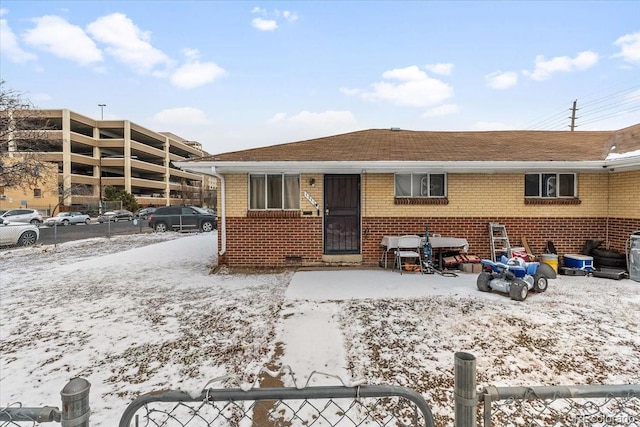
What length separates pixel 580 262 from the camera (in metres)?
7.43

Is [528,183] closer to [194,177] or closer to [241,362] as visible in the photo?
[241,362]

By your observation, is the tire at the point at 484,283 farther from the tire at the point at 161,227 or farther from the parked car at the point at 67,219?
the parked car at the point at 67,219

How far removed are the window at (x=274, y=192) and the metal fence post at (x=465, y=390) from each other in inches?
283

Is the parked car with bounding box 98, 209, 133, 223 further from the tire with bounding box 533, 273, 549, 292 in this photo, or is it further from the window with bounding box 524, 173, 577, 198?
the tire with bounding box 533, 273, 549, 292

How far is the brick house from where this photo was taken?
811cm

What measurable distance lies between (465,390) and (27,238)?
1831cm

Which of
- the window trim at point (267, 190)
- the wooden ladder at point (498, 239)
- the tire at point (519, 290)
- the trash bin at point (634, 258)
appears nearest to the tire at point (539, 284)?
the tire at point (519, 290)

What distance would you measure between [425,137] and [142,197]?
171 feet

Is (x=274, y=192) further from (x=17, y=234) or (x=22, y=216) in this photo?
(x=22, y=216)

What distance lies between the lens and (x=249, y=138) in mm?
36750

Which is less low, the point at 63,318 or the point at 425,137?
the point at 425,137

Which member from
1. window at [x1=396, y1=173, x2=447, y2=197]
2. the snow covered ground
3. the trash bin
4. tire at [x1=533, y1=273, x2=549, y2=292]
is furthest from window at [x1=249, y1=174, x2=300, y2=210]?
the trash bin

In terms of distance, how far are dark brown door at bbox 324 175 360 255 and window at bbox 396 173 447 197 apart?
3.66ft

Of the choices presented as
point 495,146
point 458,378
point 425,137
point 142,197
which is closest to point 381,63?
point 425,137
